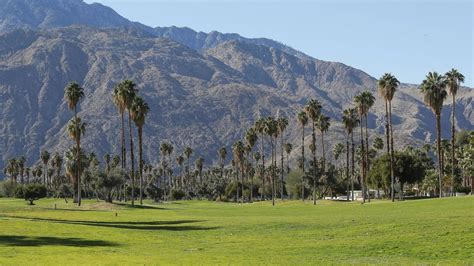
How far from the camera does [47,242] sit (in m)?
48.6

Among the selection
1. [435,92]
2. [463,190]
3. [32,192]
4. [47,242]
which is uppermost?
[435,92]

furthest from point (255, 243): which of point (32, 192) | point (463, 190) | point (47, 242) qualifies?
point (463, 190)

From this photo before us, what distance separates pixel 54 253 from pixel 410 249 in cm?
2323

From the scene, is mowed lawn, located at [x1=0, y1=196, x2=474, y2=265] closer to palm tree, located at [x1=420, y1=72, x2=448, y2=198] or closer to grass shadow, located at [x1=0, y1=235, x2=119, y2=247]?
grass shadow, located at [x1=0, y1=235, x2=119, y2=247]

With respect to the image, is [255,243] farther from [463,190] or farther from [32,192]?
[463,190]

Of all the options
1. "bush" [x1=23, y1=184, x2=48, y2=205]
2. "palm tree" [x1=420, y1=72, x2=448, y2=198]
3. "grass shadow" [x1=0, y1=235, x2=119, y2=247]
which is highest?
"palm tree" [x1=420, y1=72, x2=448, y2=198]

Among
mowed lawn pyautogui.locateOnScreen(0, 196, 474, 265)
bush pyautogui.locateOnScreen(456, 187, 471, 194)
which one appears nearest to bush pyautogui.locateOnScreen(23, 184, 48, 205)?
mowed lawn pyautogui.locateOnScreen(0, 196, 474, 265)

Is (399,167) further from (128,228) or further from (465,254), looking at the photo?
(465,254)

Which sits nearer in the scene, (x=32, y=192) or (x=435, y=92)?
(x=435, y=92)

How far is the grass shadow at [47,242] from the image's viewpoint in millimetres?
46881

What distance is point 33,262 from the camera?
118 feet

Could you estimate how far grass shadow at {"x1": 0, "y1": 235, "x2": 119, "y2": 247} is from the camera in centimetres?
4688

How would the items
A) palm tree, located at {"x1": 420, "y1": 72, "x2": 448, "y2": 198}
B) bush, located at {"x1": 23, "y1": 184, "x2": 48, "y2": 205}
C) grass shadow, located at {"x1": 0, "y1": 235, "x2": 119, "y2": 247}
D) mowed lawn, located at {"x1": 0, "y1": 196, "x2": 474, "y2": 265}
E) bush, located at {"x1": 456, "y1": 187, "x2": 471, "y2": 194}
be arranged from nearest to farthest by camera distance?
1. mowed lawn, located at {"x1": 0, "y1": 196, "x2": 474, "y2": 265}
2. grass shadow, located at {"x1": 0, "y1": 235, "x2": 119, "y2": 247}
3. palm tree, located at {"x1": 420, "y1": 72, "x2": 448, "y2": 198}
4. bush, located at {"x1": 23, "y1": 184, "x2": 48, "y2": 205}
5. bush, located at {"x1": 456, "y1": 187, "x2": 471, "y2": 194}

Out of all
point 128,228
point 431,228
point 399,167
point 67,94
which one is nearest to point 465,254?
point 431,228
